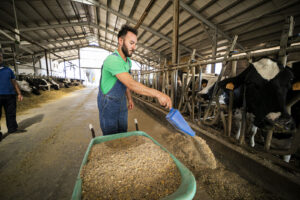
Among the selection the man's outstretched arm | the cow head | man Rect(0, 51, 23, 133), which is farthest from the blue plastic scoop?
man Rect(0, 51, 23, 133)

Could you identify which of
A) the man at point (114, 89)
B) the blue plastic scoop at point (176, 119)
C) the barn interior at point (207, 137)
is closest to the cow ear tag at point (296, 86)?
the barn interior at point (207, 137)

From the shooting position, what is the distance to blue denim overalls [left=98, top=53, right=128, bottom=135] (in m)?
1.44

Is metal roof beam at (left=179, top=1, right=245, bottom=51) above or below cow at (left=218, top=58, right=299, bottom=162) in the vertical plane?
above

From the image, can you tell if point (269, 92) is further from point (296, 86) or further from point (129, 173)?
point (129, 173)

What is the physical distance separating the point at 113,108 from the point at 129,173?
80 cm

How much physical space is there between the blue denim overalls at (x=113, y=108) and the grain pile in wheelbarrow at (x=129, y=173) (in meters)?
0.40

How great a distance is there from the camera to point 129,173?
0.86 m

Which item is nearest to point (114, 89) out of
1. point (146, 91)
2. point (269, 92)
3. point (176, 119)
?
point (146, 91)

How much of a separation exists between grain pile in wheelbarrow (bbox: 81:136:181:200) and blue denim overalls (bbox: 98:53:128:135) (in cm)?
40

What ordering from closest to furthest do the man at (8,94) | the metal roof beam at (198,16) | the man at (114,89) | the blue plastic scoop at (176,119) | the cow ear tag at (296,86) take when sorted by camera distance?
1. the blue plastic scoop at (176,119)
2. the cow ear tag at (296,86)
3. the man at (114,89)
4. the man at (8,94)
5. the metal roof beam at (198,16)

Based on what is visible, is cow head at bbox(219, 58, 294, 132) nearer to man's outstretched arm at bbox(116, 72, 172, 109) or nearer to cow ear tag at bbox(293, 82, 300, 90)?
cow ear tag at bbox(293, 82, 300, 90)

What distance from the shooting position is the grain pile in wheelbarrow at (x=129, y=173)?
2.40ft

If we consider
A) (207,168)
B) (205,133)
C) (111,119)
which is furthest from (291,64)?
(111,119)

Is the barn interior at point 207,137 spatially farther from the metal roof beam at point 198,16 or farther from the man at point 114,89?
the man at point 114,89
